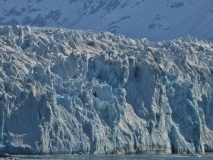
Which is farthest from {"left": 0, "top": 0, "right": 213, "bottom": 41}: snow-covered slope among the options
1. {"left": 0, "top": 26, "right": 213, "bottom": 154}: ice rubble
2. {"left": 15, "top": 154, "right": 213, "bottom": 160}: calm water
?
{"left": 15, "top": 154, "right": 213, "bottom": 160}: calm water

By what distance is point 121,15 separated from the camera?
157m

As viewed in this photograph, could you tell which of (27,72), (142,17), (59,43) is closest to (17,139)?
(27,72)

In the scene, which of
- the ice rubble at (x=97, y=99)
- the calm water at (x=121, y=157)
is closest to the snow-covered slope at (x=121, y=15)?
the ice rubble at (x=97, y=99)

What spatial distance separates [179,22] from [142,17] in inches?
389

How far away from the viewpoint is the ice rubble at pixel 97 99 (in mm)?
41281

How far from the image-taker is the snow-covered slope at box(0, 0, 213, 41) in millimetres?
144250

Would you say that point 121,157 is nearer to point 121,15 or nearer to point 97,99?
point 97,99

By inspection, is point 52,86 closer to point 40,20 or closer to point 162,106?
point 162,106

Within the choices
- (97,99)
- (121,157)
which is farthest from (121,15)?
(121,157)

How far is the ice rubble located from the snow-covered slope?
284ft

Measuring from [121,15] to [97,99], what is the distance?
113 m

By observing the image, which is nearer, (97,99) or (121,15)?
(97,99)

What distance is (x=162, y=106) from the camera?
4850 centimetres

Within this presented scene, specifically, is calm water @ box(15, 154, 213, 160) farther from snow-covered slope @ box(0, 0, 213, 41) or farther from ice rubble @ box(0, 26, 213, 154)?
snow-covered slope @ box(0, 0, 213, 41)
